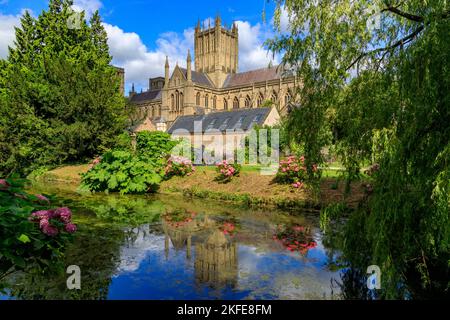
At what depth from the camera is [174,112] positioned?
2805 inches

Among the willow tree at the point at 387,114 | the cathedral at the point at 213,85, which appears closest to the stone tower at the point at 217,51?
the cathedral at the point at 213,85

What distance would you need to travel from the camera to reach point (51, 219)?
12.1ft

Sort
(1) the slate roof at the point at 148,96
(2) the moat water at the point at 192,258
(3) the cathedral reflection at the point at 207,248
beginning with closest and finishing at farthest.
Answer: (2) the moat water at the point at 192,258
(3) the cathedral reflection at the point at 207,248
(1) the slate roof at the point at 148,96

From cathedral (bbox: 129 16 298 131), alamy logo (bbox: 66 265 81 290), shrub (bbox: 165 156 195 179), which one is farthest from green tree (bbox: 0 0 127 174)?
cathedral (bbox: 129 16 298 131)

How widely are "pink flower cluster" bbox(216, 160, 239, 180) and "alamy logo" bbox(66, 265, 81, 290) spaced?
457 inches

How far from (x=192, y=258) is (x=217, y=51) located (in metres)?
78.1

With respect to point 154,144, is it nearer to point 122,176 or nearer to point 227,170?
point 122,176

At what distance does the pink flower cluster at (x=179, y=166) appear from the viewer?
19953mm

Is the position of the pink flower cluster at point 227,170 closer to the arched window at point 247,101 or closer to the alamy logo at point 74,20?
the alamy logo at point 74,20

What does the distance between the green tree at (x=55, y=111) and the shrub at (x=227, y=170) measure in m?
10.1

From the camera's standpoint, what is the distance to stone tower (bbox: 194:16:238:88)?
261 feet

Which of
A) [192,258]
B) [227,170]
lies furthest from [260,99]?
[192,258]

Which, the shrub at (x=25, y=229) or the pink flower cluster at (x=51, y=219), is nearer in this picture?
the shrub at (x=25, y=229)
